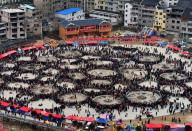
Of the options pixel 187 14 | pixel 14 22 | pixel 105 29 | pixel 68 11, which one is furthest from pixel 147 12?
pixel 14 22

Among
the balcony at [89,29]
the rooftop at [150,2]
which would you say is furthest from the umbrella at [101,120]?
the rooftop at [150,2]

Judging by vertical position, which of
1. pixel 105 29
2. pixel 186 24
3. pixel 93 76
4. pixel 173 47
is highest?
pixel 186 24

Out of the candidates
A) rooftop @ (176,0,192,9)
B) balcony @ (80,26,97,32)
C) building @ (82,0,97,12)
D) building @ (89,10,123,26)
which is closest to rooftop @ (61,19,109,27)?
balcony @ (80,26,97,32)

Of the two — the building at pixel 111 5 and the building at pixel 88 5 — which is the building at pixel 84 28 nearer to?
the building at pixel 111 5

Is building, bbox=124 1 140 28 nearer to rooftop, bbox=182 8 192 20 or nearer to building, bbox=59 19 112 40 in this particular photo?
building, bbox=59 19 112 40

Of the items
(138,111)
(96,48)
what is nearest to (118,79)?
(138,111)

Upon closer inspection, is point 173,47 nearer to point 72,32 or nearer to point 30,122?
point 72,32

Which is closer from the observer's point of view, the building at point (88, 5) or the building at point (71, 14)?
the building at point (71, 14)
